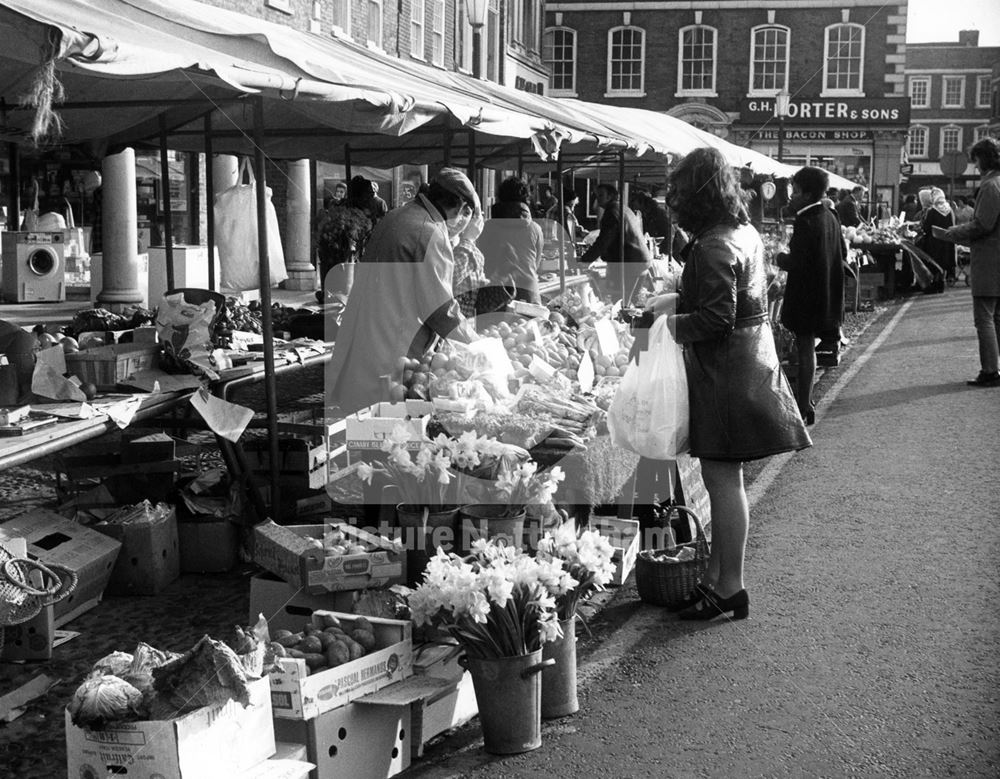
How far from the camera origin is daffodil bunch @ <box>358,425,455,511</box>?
15.6ft

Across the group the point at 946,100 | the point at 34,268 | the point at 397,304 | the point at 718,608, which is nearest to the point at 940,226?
the point at 34,268

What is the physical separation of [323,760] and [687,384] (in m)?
2.30

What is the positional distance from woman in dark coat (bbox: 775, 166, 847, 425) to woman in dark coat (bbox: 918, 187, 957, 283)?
13.2 metres

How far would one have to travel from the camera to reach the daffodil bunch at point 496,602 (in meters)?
3.80

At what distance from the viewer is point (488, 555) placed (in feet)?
13.1

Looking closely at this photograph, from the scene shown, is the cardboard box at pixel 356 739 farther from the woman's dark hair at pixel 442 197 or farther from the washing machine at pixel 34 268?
the washing machine at pixel 34 268

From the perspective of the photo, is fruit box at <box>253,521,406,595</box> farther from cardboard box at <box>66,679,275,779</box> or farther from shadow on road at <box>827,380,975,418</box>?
shadow on road at <box>827,380,975,418</box>

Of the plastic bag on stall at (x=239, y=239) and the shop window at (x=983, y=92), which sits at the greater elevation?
the shop window at (x=983, y=92)

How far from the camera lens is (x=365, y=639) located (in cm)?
393

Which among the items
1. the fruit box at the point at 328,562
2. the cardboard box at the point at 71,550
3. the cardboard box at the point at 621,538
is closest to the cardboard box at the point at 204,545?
the cardboard box at the point at 71,550

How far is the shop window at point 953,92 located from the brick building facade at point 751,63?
131 ft

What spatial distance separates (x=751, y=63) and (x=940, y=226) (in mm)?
28425

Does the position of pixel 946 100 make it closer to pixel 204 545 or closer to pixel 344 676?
pixel 204 545

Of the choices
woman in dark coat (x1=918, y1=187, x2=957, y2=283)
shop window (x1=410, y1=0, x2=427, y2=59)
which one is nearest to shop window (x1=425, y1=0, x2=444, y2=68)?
shop window (x1=410, y1=0, x2=427, y2=59)
